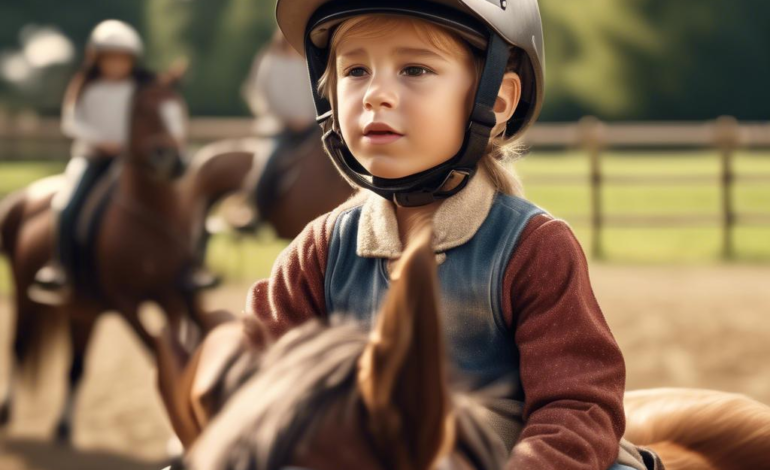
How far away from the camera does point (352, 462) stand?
100 centimetres

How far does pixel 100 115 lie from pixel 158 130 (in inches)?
18.7

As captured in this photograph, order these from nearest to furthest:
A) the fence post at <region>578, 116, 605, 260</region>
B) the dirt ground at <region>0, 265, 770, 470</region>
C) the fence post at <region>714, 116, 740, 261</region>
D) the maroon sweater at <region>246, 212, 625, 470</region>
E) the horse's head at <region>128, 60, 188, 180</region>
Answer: the maroon sweater at <region>246, 212, 625, 470</region> < the dirt ground at <region>0, 265, 770, 470</region> < the horse's head at <region>128, 60, 188, 180</region> < the fence post at <region>714, 116, 740, 261</region> < the fence post at <region>578, 116, 605, 260</region>

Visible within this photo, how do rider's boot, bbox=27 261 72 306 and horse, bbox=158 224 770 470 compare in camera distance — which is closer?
horse, bbox=158 224 770 470

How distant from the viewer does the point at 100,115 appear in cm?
681

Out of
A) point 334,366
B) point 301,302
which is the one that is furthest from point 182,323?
point 334,366

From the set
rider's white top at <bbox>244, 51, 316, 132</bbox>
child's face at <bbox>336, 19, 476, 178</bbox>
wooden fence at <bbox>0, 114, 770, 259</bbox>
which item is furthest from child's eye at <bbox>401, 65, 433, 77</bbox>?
wooden fence at <bbox>0, 114, 770, 259</bbox>

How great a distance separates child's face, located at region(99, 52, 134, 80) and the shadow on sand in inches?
92.2

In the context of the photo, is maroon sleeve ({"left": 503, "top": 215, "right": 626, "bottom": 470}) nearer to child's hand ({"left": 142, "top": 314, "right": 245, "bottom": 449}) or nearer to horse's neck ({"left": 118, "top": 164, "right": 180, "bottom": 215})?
child's hand ({"left": 142, "top": 314, "right": 245, "bottom": 449})

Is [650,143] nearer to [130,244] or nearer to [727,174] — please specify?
[727,174]

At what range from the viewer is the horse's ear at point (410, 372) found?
916mm

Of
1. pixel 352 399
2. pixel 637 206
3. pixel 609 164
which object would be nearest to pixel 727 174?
pixel 637 206

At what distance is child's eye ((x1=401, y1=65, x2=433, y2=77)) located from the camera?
5.08 ft

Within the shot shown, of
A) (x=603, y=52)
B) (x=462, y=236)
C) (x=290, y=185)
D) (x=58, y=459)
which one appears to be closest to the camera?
(x=462, y=236)

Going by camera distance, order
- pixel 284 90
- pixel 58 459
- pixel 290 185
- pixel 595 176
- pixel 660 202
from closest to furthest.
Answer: pixel 58 459
pixel 290 185
pixel 284 90
pixel 595 176
pixel 660 202
